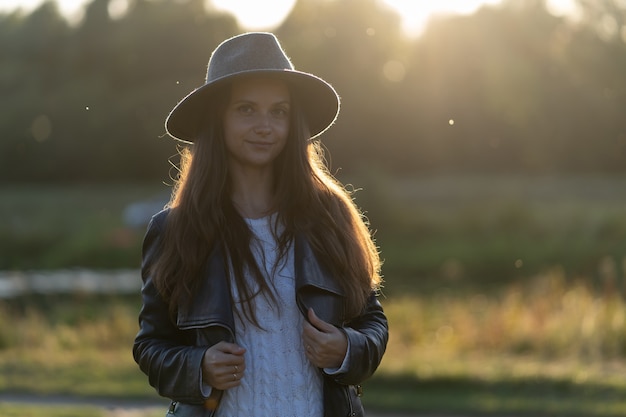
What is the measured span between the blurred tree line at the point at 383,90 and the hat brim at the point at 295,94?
2979 cm

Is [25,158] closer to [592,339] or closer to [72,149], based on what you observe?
[72,149]

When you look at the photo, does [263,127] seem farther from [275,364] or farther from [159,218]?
[275,364]

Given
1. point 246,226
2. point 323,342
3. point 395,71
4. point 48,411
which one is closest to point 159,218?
point 246,226

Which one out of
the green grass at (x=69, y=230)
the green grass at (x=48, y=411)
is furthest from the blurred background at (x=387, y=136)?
the green grass at (x=48, y=411)

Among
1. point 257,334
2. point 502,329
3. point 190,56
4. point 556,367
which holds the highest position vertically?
point 190,56

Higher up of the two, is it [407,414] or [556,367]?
[556,367]

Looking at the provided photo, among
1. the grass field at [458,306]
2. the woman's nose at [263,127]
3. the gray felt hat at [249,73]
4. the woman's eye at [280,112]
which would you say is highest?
the grass field at [458,306]

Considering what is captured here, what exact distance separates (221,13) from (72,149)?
8.86 metres

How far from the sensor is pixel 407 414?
9461 millimetres

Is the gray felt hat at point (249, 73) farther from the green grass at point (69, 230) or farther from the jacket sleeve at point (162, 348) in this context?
the green grass at point (69, 230)

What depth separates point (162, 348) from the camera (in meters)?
2.93

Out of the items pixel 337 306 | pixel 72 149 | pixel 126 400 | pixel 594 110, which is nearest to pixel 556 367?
pixel 126 400

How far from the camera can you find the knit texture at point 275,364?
2.92 metres

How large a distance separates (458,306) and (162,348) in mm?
14105
